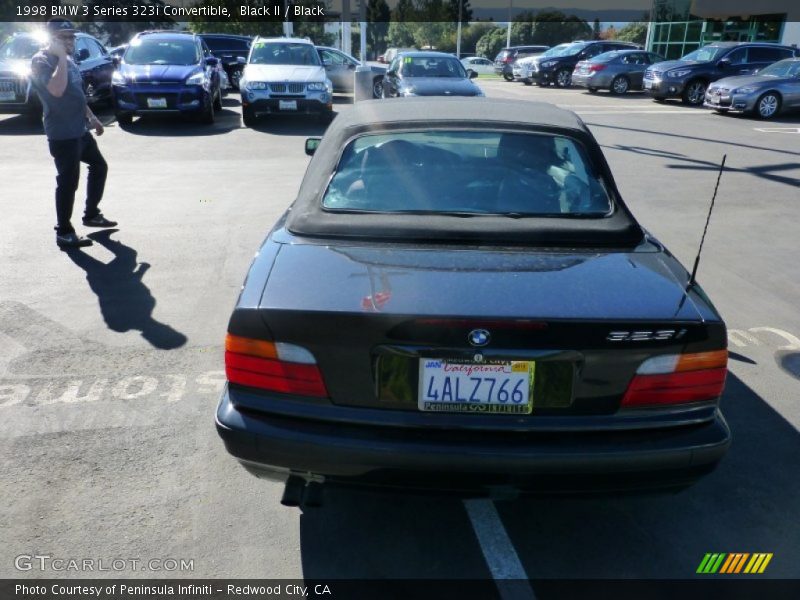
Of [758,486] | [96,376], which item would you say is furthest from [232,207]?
[758,486]

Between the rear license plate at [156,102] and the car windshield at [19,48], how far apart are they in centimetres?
256

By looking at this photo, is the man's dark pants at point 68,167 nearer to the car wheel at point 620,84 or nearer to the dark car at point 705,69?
the dark car at point 705,69

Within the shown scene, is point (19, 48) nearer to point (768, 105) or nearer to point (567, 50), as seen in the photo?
point (768, 105)

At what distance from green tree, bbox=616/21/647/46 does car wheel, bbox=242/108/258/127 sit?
47.8 metres

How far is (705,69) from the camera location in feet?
66.1

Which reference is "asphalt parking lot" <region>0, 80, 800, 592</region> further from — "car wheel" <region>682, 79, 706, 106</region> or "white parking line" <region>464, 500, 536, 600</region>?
"car wheel" <region>682, 79, 706, 106</region>

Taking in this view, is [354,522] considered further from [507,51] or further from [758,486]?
[507,51]

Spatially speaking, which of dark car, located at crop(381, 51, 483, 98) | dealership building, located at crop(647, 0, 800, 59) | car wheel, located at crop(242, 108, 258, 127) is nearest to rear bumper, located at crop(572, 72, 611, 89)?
dealership building, located at crop(647, 0, 800, 59)

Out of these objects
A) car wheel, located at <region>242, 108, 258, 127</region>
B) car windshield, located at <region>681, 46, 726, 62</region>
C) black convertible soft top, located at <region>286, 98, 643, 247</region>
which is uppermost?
car windshield, located at <region>681, 46, 726, 62</region>

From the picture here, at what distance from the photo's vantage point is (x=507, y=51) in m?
34.5

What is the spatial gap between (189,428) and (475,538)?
1.64 meters

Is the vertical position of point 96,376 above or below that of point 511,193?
below

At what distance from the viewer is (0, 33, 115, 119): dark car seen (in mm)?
13000
